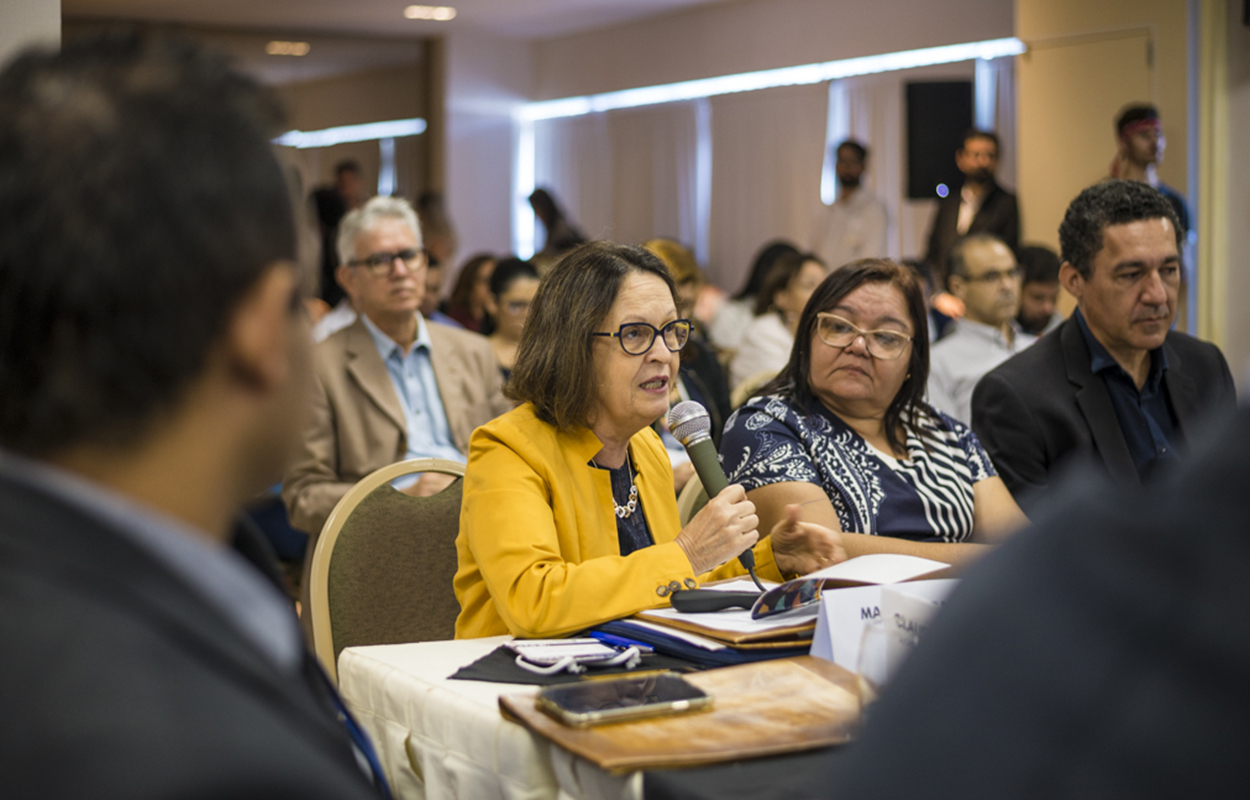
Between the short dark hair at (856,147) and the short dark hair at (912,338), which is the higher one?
the short dark hair at (856,147)

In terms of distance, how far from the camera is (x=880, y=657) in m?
0.96

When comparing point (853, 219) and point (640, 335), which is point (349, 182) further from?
point (640, 335)

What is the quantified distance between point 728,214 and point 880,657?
10.0 meters

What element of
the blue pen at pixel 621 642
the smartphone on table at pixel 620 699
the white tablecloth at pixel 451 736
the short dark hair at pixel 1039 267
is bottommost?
the white tablecloth at pixel 451 736

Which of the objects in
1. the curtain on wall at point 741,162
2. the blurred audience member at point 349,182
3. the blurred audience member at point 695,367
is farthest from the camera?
the blurred audience member at point 349,182

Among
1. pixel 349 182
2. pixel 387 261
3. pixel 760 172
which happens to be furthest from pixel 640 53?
pixel 387 261

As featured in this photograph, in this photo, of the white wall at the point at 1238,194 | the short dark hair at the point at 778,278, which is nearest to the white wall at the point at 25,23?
the short dark hair at the point at 778,278

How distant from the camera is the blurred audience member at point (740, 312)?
789cm

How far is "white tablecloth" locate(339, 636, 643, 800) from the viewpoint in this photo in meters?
1.14

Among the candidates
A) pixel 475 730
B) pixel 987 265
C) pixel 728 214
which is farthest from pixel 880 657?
pixel 728 214

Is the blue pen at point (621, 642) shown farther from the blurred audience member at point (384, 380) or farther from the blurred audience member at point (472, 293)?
the blurred audience member at point (472, 293)

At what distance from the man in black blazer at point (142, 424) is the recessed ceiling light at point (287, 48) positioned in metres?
11.8

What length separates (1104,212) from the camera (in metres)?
2.64

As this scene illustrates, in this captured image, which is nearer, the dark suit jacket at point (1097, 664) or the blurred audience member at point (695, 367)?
the dark suit jacket at point (1097, 664)
